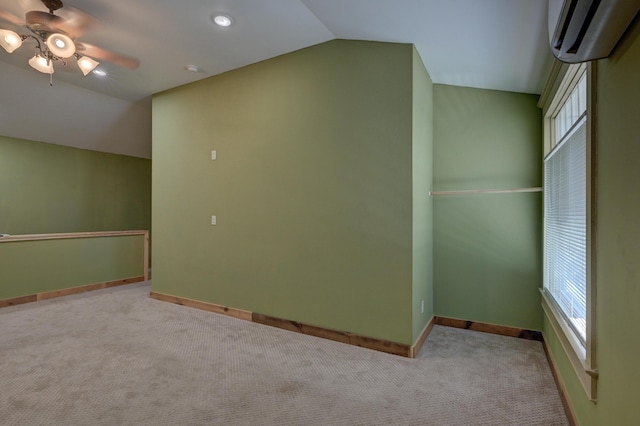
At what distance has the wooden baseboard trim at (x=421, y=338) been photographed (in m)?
2.73

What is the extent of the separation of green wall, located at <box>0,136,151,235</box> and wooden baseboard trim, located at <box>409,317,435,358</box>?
6.35 meters

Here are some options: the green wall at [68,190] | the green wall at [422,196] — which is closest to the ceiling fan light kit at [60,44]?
the green wall at [422,196]

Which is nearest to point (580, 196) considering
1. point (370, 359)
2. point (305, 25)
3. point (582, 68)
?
point (582, 68)

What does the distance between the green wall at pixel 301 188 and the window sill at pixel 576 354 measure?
3.20 ft

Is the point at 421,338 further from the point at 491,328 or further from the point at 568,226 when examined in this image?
the point at 568,226

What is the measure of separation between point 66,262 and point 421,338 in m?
4.71

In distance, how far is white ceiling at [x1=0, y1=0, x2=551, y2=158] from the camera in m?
2.22

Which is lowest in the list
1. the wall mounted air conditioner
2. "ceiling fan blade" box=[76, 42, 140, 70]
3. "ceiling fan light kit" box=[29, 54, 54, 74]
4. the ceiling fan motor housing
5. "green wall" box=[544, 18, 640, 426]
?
"green wall" box=[544, 18, 640, 426]

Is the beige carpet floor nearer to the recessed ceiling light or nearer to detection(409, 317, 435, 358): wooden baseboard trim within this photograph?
detection(409, 317, 435, 358): wooden baseboard trim

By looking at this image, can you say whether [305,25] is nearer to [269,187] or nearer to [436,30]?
[436,30]

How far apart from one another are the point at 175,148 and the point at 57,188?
A: 11.2 ft

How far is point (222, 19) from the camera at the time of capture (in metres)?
2.70

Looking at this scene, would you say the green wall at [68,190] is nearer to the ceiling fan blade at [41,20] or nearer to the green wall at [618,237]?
the ceiling fan blade at [41,20]

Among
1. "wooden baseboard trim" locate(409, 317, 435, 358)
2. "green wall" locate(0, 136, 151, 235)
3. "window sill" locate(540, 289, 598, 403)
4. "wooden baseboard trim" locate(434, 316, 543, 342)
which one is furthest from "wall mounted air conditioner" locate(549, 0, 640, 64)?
"green wall" locate(0, 136, 151, 235)
